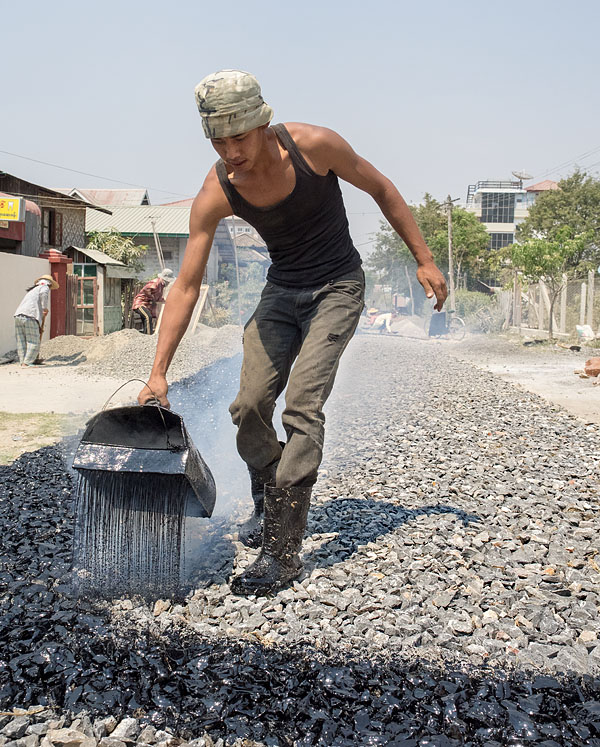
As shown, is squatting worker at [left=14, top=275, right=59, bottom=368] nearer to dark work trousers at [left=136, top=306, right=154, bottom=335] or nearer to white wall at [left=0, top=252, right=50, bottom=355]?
white wall at [left=0, top=252, right=50, bottom=355]

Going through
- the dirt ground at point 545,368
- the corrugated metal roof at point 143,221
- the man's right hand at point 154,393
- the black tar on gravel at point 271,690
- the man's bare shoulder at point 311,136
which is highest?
the corrugated metal roof at point 143,221

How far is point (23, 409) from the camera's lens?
861 cm

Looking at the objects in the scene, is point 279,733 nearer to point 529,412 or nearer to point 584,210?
point 529,412

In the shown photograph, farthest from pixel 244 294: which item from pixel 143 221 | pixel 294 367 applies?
pixel 294 367

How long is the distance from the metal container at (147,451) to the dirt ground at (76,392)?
10.3 ft

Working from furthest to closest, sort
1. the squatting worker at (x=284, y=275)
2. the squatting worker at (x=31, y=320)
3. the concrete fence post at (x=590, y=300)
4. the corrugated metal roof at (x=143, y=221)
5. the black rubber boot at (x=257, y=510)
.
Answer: the corrugated metal roof at (x=143, y=221)
the concrete fence post at (x=590, y=300)
the squatting worker at (x=31, y=320)
the black rubber boot at (x=257, y=510)
the squatting worker at (x=284, y=275)

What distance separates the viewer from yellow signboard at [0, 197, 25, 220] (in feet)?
53.4

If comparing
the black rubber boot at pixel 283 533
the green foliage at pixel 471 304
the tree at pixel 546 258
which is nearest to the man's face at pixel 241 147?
the black rubber boot at pixel 283 533

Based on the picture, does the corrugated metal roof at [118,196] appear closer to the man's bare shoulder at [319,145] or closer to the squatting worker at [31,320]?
the squatting worker at [31,320]

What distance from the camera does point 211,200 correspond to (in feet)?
9.88

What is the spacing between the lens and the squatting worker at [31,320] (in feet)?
42.3

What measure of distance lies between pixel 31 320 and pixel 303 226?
11094 mm

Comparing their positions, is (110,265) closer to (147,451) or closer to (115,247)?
(115,247)

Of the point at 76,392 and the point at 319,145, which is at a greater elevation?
the point at 319,145
